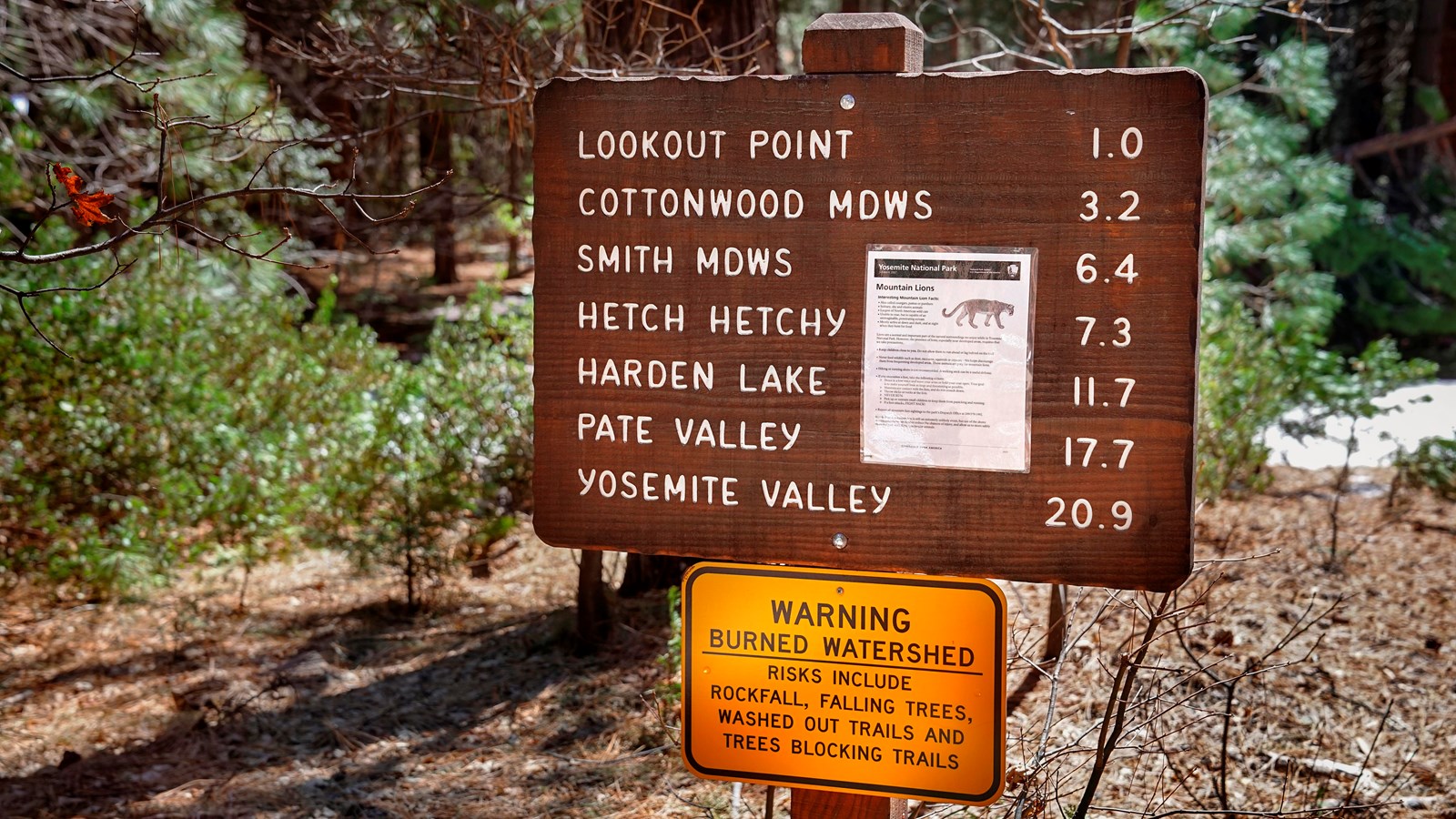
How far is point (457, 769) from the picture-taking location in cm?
404

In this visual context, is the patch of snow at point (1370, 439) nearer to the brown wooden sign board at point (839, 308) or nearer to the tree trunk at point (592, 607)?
the tree trunk at point (592, 607)

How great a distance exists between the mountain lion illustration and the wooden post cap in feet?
1.16

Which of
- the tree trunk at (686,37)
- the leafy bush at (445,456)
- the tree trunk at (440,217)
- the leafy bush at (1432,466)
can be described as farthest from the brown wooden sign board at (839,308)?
the tree trunk at (440,217)

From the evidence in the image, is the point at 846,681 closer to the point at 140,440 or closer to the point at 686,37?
the point at 686,37

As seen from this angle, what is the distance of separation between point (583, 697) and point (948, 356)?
127 inches

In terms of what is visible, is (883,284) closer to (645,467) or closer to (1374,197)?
(645,467)

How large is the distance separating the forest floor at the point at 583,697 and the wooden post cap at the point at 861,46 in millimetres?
1241

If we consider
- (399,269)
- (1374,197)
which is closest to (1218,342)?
(1374,197)

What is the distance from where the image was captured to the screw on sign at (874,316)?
1712mm

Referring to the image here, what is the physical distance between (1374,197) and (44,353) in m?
12.9

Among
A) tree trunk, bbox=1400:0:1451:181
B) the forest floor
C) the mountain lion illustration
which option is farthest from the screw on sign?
tree trunk, bbox=1400:0:1451:181

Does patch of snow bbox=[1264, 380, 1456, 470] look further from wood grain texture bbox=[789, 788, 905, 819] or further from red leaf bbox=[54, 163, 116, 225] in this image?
red leaf bbox=[54, 163, 116, 225]

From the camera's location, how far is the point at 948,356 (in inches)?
69.1

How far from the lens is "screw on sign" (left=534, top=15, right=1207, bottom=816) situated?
1712mm
